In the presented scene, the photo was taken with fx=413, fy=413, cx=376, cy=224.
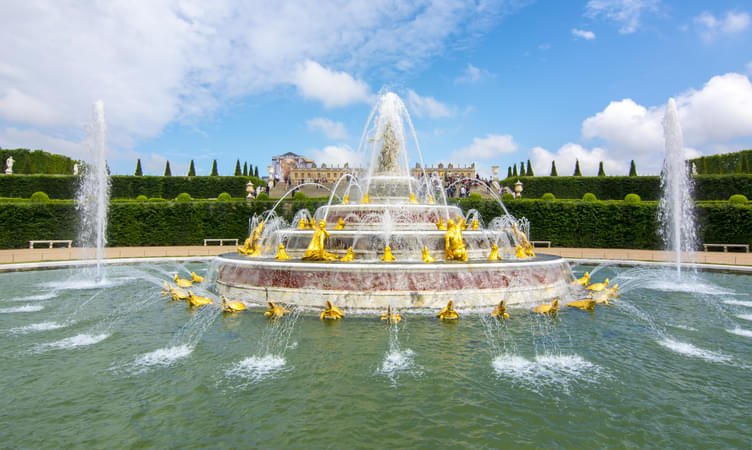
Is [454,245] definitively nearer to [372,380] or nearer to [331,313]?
[331,313]

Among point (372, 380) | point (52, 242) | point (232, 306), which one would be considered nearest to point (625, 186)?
point (232, 306)

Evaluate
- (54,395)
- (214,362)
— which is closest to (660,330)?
(214,362)

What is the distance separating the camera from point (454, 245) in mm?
12516

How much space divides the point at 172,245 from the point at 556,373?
3096 cm

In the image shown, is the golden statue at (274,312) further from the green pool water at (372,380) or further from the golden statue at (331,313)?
the golden statue at (331,313)

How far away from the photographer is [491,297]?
1114cm

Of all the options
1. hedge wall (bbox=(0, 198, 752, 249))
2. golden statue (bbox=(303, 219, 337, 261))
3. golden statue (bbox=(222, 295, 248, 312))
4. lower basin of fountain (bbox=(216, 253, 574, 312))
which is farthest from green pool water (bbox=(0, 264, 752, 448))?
hedge wall (bbox=(0, 198, 752, 249))

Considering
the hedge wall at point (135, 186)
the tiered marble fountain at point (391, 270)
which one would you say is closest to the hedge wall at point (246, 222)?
the hedge wall at point (135, 186)

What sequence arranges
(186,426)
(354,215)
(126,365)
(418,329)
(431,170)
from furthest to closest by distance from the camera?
(431,170) < (354,215) < (418,329) < (126,365) < (186,426)

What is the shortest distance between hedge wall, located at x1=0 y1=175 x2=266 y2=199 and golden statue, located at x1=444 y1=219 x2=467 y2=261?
4342cm

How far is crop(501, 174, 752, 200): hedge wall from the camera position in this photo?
122 ft

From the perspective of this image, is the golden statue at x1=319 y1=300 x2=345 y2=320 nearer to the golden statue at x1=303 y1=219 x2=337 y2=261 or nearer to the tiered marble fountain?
the tiered marble fountain

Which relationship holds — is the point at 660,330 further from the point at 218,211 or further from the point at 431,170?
the point at 431,170

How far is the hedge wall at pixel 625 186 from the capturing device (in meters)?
37.3
